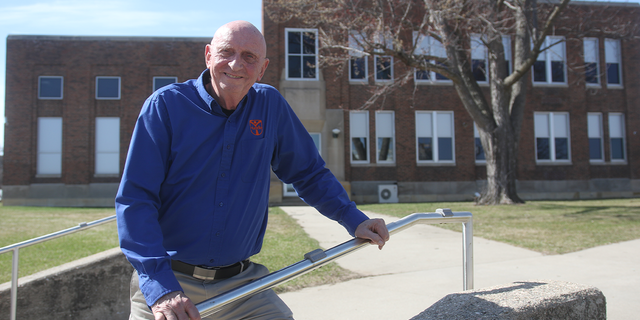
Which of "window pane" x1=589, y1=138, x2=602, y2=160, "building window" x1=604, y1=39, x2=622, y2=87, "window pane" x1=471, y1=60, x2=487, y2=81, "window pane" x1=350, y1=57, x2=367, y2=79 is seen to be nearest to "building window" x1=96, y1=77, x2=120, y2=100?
"window pane" x1=350, y1=57, x2=367, y2=79

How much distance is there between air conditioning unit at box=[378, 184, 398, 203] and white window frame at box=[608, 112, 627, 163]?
11118mm

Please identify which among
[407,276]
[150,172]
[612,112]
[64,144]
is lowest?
[407,276]

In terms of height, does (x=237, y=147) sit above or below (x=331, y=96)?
below

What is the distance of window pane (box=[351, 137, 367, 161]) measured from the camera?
20.4m

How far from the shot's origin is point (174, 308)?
1.53m

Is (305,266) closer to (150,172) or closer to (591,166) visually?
(150,172)

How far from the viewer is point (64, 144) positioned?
21.3 metres

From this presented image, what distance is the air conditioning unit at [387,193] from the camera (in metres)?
19.9

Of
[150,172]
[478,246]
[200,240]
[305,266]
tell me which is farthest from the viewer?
[478,246]

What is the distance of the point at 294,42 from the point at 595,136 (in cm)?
1505

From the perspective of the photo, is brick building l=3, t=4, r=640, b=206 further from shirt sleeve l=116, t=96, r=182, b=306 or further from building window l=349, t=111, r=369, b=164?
shirt sleeve l=116, t=96, r=182, b=306

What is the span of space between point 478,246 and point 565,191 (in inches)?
663

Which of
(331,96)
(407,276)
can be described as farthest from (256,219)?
(331,96)

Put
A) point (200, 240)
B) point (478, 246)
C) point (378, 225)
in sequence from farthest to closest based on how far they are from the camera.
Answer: point (478, 246)
point (378, 225)
point (200, 240)
